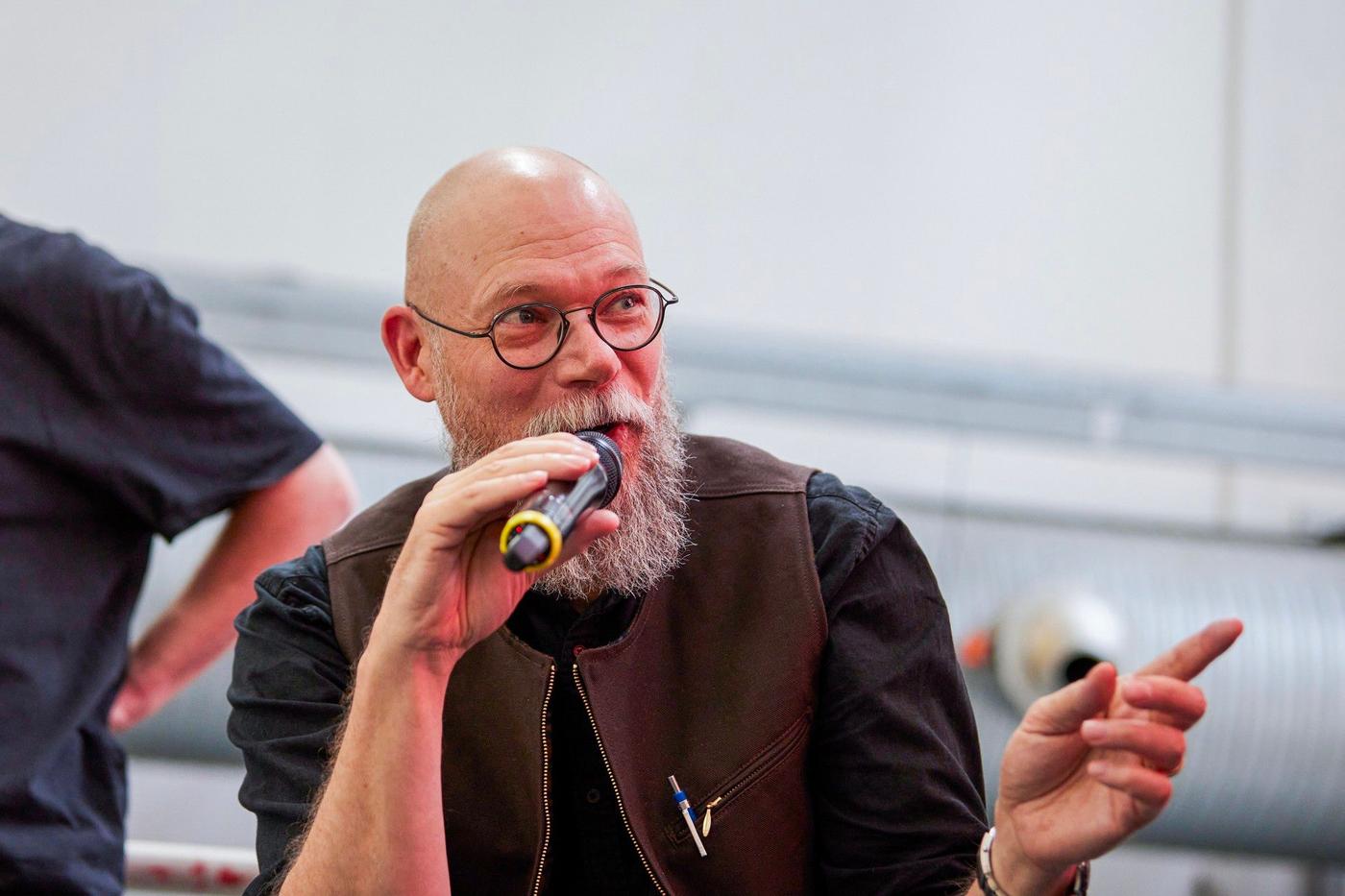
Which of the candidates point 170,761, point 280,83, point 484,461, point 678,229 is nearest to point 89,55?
point 280,83

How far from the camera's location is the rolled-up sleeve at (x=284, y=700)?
147 cm

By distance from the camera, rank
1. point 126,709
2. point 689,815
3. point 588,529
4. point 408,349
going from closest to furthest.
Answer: point 588,529
point 689,815
point 408,349
point 126,709

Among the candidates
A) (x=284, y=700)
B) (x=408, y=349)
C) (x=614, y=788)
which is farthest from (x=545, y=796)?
(x=408, y=349)

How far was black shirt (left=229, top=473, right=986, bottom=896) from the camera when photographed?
4.69ft

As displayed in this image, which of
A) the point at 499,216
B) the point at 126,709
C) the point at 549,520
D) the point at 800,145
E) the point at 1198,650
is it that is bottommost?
the point at 126,709

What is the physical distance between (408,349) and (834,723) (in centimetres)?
66

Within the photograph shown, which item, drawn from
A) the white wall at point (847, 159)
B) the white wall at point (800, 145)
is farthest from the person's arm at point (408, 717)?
the white wall at point (800, 145)

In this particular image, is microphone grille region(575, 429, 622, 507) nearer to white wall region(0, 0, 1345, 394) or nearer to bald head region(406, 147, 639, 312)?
bald head region(406, 147, 639, 312)

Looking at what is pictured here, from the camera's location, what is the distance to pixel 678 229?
12.9ft

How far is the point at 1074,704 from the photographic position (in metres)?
1.11

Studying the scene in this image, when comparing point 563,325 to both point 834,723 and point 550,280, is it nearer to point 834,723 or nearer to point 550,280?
point 550,280

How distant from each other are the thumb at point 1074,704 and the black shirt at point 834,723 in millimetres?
307

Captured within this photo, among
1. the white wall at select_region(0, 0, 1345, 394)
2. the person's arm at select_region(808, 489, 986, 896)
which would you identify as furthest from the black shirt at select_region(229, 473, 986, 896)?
the white wall at select_region(0, 0, 1345, 394)

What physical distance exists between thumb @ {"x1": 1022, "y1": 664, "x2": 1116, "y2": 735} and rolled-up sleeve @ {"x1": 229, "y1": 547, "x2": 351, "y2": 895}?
0.74m
